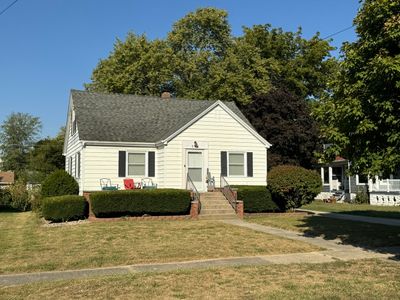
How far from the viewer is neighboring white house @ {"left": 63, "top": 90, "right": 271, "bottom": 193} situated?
74.2 feet

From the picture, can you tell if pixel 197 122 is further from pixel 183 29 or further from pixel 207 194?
pixel 183 29

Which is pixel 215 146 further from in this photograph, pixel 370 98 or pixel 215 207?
pixel 370 98

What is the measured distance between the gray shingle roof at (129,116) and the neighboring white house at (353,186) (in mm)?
9333

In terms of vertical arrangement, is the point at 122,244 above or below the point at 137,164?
below

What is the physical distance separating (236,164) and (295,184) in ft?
15.5

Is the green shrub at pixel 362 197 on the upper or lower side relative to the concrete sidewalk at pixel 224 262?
upper

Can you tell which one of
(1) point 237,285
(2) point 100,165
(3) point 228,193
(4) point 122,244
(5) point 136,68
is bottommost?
(1) point 237,285

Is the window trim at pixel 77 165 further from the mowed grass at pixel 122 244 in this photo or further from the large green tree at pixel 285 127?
the large green tree at pixel 285 127

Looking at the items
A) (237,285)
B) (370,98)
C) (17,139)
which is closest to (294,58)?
(370,98)

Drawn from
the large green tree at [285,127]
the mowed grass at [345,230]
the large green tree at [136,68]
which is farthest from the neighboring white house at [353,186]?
the large green tree at [136,68]

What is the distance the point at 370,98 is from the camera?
34.2 feet

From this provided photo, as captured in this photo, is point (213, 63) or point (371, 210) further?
point (213, 63)

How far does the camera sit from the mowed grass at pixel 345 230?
13240 mm

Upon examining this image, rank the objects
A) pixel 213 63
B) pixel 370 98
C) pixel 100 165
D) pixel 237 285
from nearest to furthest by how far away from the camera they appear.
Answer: pixel 237 285
pixel 370 98
pixel 100 165
pixel 213 63
